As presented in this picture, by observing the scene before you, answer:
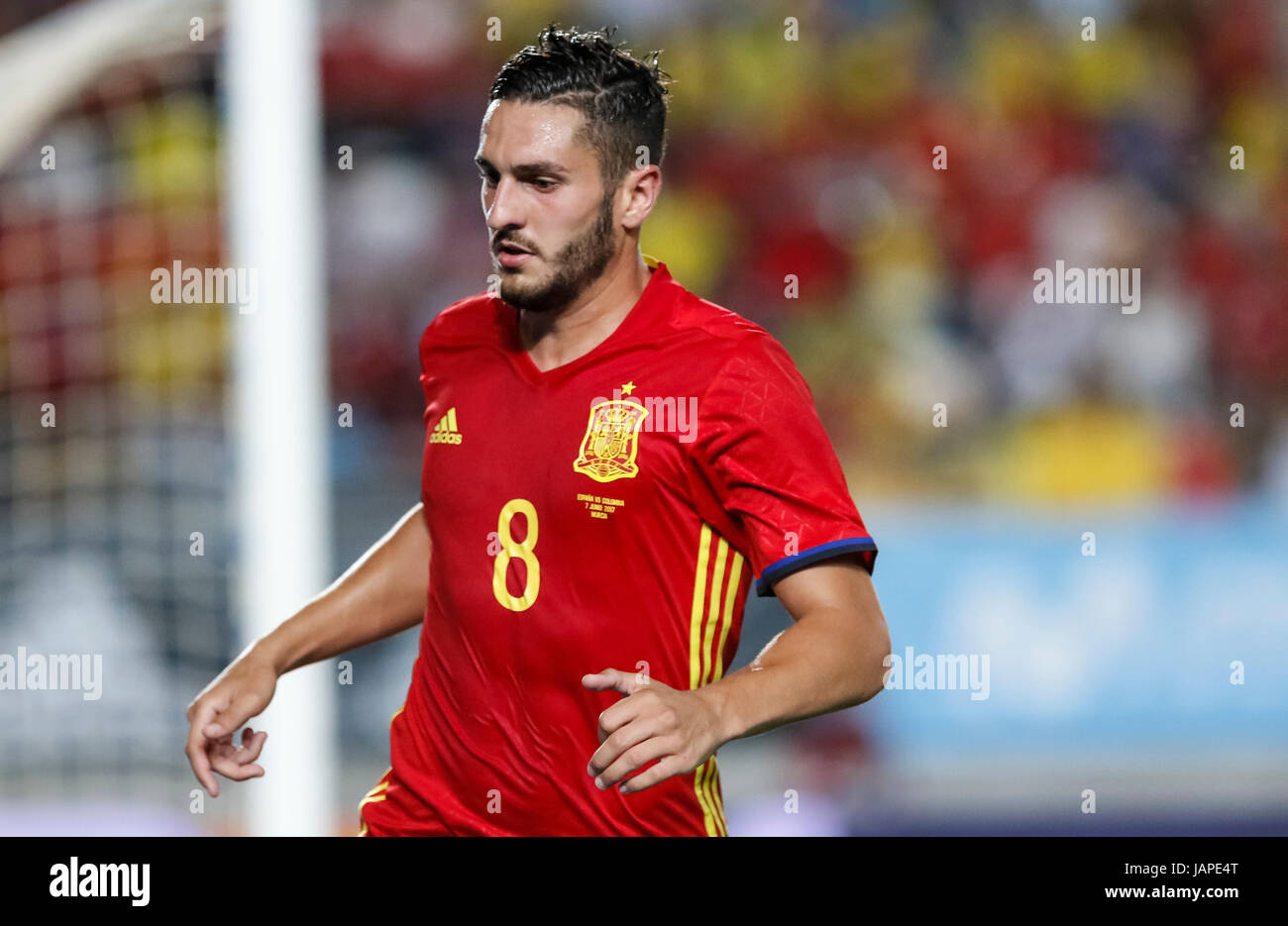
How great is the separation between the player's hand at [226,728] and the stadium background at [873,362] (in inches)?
72.7

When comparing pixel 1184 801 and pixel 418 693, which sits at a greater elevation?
pixel 418 693

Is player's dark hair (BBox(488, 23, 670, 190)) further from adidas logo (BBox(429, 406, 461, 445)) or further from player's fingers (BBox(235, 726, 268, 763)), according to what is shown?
player's fingers (BBox(235, 726, 268, 763))

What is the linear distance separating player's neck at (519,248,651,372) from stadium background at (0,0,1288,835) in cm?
195

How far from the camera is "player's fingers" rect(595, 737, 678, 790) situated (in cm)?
158

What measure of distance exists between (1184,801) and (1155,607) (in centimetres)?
67

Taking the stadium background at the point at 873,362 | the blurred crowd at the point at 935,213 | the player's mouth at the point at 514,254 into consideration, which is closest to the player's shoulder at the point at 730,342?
the player's mouth at the point at 514,254

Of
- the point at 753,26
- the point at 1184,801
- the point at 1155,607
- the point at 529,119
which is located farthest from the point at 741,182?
the point at 529,119

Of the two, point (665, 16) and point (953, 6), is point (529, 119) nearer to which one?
point (665, 16)

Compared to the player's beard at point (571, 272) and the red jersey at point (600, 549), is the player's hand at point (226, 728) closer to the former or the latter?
the red jersey at point (600, 549)

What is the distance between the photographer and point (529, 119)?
6.88 feet

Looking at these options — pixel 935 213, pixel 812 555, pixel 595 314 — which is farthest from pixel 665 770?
pixel 935 213

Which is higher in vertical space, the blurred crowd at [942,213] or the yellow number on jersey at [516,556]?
the blurred crowd at [942,213]

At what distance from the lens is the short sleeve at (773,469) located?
195 cm
